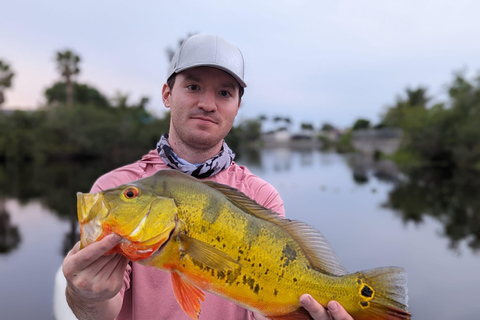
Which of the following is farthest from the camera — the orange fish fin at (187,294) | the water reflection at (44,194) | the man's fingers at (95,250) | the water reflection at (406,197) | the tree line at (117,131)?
the tree line at (117,131)

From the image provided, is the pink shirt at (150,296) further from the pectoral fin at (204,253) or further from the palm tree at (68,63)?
the palm tree at (68,63)

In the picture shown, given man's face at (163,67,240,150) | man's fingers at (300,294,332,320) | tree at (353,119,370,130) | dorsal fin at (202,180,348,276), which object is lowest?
man's fingers at (300,294,332,320)

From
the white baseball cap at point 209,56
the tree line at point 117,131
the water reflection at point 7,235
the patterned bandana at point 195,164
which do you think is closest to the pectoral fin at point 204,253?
the patterned bandana at point 195,164

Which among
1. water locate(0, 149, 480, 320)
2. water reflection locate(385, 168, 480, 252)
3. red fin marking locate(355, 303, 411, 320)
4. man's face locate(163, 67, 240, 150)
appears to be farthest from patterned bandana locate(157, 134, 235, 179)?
water reflection locate(385, 168, 480, 252)

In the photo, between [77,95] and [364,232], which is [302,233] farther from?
[77,95]

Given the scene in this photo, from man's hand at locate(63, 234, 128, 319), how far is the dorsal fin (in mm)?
611

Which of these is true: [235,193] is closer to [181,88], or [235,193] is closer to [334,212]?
[181,88]

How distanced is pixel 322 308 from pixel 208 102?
4.42ft

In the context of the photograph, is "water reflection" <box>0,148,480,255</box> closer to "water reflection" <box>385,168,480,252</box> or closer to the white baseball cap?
"water reflection" <box>385,168,480,252</box>

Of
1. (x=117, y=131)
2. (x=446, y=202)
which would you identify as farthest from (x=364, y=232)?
(x=117, y=131)

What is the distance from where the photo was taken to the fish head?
1.78m

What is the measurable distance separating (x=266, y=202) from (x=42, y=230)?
855 inches

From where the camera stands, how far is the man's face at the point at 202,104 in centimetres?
242

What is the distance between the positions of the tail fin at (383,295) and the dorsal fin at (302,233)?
15cm
